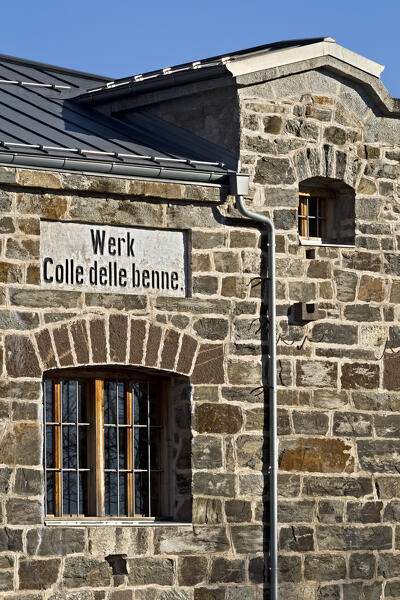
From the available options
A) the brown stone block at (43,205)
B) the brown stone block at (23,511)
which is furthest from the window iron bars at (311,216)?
the brown stone block at (23,511)

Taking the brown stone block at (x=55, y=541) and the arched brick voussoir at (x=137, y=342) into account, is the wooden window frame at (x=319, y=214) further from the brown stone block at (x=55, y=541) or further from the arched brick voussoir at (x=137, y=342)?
the brown stone block at (x=55, y=541)

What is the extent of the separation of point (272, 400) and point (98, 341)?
6.61ft

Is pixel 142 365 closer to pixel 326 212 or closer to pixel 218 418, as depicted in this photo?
pixel 218 418

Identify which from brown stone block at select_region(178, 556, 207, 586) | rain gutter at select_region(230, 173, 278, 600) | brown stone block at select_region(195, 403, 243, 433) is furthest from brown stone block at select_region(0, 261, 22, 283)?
brown stone block at select_region(178, 556, 207, 586)

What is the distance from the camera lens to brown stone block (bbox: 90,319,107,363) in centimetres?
1670

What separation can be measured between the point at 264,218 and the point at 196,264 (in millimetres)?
909

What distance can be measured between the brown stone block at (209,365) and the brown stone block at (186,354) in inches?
2.8


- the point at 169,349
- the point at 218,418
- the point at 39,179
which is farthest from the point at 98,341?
the point at 39,179

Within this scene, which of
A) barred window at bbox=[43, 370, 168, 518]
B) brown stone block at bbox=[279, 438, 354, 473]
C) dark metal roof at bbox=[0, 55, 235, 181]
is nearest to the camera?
dark metal roof at bbox=[0, 55, 235, 181]

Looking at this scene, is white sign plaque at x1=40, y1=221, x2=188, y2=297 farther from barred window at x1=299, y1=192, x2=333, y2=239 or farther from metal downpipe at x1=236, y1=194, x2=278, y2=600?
barred window at x1=299, y1=192, x2=333, y2=239

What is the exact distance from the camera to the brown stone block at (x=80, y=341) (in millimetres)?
16609

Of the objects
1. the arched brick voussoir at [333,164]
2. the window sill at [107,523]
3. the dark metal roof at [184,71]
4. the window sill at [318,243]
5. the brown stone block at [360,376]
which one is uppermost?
the dark metal roof at [184,71]

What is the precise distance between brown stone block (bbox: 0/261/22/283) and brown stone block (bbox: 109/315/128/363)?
105cm

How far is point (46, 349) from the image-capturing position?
16453 mm
